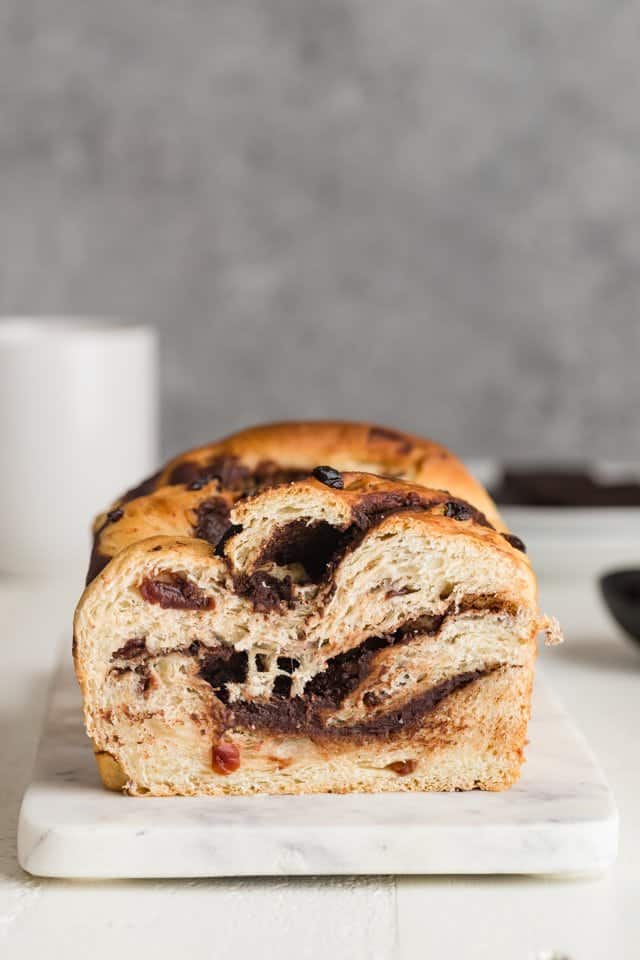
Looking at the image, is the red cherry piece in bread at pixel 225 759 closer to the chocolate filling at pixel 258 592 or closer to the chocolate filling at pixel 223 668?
the chocolate filling at pixel 223 668

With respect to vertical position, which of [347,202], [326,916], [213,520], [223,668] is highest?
[347,202]

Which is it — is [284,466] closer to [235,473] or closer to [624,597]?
[235,473]

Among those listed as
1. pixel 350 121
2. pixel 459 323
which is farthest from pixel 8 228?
pixel 459 323

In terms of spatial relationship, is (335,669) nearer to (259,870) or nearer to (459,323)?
(259,870)

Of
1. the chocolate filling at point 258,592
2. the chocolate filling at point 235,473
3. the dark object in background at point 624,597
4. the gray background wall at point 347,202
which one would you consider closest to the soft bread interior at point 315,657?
the chocolate filling at point 258,592

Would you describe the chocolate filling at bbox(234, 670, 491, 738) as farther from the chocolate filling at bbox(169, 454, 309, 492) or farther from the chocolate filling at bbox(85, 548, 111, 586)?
the chocolate filling at bbox(169, 454, 309, 492)

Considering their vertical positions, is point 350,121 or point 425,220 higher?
point 350,121

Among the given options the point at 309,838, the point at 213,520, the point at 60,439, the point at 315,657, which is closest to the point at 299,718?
the point at 315,657
